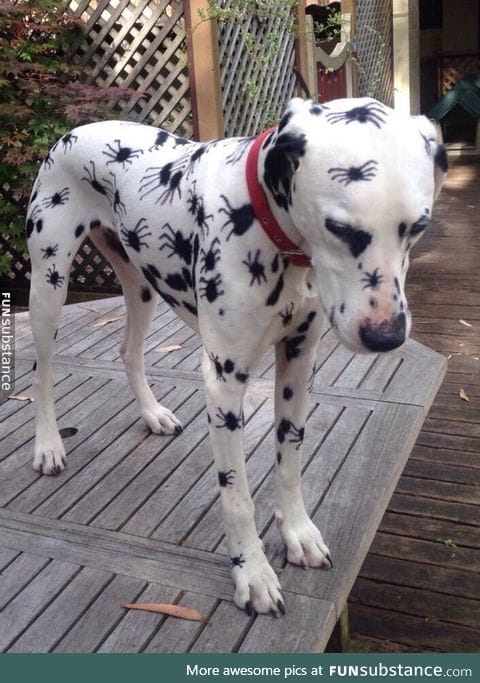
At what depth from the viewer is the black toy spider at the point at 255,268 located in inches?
61.6

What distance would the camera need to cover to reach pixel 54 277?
7.51ft

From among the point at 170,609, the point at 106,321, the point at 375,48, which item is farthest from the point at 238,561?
the point at 375,48

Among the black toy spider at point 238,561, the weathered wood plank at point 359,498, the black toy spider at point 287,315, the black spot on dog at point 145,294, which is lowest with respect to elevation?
the weathered wood plank at point 359,498

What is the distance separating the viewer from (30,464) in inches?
99.4

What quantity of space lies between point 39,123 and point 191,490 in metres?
3.28

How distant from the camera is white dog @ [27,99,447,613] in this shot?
51.0 inches

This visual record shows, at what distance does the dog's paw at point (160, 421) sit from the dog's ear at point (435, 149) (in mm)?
1551

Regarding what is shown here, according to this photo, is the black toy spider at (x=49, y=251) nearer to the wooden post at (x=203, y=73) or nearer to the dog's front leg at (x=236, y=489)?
the dog's front leg at (x=236, y=489)

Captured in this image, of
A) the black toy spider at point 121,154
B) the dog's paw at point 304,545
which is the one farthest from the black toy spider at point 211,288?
the dog's paw at point 304,545

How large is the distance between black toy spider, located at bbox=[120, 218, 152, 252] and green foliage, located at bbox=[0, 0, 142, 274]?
2905 mm

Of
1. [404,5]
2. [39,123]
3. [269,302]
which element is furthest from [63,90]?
[404,5]

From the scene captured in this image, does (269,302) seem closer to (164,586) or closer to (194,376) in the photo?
(164,586)

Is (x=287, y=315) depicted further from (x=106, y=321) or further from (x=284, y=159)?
(x=106, y=321)

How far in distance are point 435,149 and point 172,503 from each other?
138 centimetres
